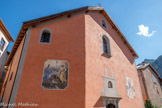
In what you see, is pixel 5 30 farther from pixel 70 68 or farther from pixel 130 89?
pixel 130 89

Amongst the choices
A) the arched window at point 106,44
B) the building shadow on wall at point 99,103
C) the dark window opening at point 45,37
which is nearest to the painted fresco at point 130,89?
the arched window at point 106,44

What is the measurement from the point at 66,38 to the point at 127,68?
647 cm

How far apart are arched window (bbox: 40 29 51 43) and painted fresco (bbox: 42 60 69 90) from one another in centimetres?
178

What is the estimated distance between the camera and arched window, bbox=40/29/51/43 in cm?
830

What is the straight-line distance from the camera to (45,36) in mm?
8531

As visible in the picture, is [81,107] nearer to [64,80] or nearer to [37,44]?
[64,80]

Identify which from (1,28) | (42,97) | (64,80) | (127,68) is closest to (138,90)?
(127,68)

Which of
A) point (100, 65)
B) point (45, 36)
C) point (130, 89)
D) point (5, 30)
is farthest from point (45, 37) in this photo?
point (5, 30)

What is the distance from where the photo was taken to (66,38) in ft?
27.2

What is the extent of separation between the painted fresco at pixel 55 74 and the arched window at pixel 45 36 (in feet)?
5.83

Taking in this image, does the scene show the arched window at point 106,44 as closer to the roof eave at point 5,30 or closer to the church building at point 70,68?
the church building at point 70,68

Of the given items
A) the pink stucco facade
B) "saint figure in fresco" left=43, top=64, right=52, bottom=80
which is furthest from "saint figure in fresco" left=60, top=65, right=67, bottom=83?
the pink stucco facade

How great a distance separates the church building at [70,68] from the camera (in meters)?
6.45

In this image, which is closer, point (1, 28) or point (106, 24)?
point (106, 24)
